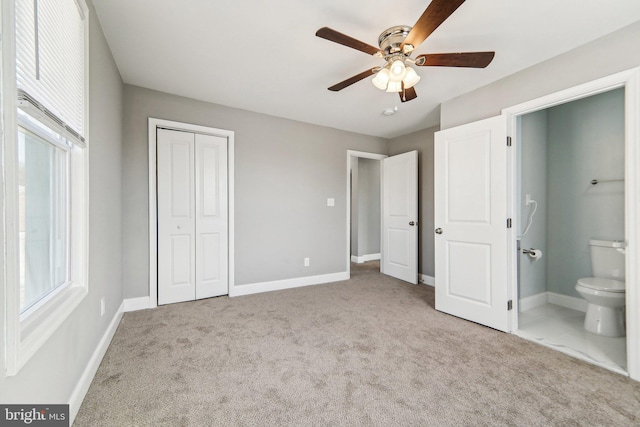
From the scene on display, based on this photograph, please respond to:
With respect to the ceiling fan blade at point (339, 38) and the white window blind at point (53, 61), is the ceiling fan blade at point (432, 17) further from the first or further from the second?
the white window blind at point (53, 61)

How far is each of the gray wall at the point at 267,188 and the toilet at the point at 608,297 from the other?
9.32 ft

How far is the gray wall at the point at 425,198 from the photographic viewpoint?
4121 millimetres

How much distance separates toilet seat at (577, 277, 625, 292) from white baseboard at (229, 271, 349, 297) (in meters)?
2.82

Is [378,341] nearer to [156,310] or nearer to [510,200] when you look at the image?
[510,200]

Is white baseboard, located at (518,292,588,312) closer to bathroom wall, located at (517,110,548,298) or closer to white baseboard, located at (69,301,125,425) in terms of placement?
bathroom wall, located at (517,110,548,298)

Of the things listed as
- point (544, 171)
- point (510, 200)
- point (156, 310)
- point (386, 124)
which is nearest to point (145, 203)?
point (156, 310)

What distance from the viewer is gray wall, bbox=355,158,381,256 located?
19.9 ft

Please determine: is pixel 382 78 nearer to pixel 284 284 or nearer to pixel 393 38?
pixel 393 38

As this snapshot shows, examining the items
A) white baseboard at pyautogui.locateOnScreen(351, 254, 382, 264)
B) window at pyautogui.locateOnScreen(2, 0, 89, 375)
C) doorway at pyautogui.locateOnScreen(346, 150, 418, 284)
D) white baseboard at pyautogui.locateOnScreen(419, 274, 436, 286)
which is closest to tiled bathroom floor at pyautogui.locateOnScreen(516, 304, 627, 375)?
white baseboard at pyautogui.locateOnScreen(419, 274, 436, 286)

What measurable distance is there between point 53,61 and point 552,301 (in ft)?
16.1

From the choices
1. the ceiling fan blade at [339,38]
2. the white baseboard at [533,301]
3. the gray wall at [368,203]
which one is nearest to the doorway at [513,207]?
the white baseboard at [533,301]

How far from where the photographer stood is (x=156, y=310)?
2.97 m

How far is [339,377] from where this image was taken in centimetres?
181

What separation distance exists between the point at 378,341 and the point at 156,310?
2391 mm
